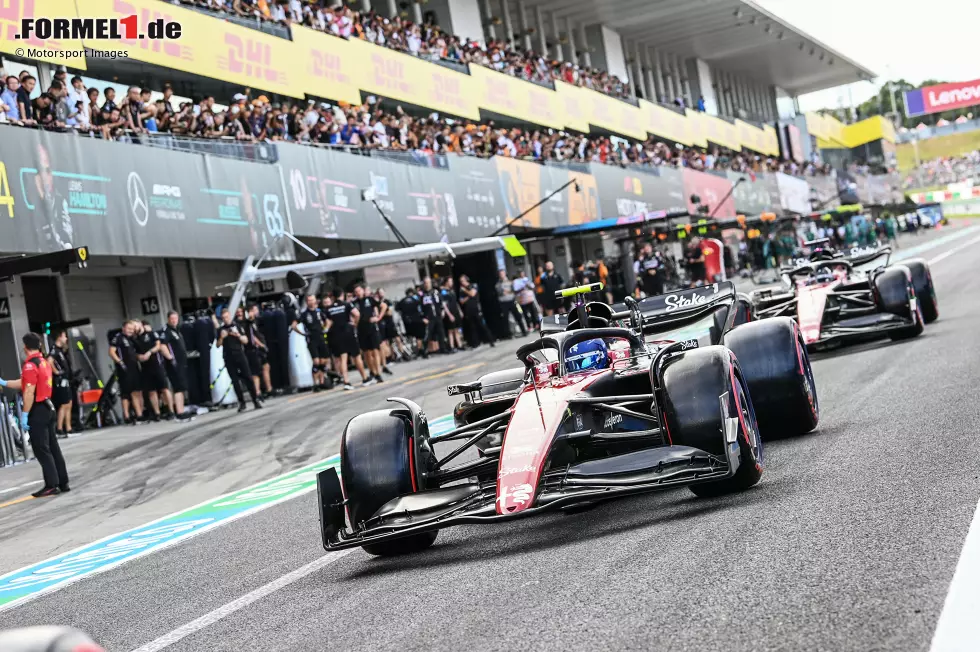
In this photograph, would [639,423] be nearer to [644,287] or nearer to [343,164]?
[343,164]

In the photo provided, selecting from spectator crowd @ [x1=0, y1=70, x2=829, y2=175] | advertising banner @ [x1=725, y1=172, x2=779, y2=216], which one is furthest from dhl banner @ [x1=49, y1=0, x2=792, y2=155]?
advertising banner @ [x1=725, y1=172, x2=779, y2=216]

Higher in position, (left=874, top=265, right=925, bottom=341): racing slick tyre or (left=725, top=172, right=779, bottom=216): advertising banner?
(left=725, top=172, right=779, bottom=216): advertising banner

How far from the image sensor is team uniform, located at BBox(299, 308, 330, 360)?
23375 millimetres

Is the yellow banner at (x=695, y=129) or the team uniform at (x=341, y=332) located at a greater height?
the yellow banner at (x=695, y=129)

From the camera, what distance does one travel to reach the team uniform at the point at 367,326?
2330 cm

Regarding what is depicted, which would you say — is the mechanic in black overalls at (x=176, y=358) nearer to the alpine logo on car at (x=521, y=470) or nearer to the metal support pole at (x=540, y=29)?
the alpine logo on car at (x=521, y=470)

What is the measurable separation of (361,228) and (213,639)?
2253cm

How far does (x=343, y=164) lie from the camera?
27.1 metres

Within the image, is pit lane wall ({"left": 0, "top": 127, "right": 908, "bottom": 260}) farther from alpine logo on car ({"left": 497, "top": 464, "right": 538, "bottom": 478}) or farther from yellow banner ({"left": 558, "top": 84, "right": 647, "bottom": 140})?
alpine logo on car ({"left": 497, "top": 464, "right": 538, "bottom": 478})

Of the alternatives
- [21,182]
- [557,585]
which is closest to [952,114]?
[21,182]

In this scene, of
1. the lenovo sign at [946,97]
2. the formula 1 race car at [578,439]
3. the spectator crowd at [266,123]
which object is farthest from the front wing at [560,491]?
the lenovo sign at [946,97]

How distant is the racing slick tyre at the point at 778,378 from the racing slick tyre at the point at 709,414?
153 cm

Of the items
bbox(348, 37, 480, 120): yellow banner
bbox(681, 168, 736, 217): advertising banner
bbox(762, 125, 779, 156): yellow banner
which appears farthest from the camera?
bbox(762, 125, 779, 156): yellow banner

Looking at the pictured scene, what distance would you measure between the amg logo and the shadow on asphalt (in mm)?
15428
